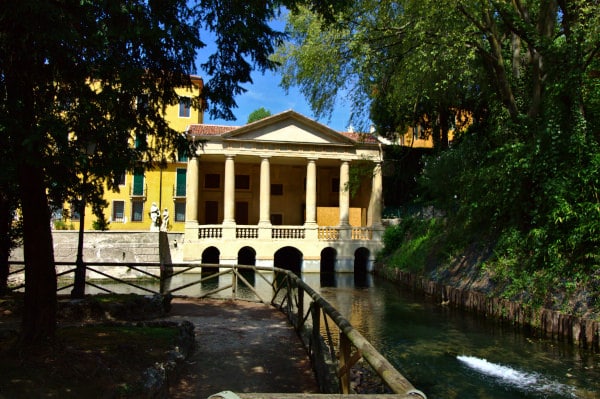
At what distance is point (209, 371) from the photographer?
18.3 feet

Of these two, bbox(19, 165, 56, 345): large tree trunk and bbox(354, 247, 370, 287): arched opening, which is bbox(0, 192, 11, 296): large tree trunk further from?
bbox(354, 247, 370, 287): arched opening

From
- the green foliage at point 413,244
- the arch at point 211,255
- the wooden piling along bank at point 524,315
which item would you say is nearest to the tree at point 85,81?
the wooden piling along bank at point 524,315

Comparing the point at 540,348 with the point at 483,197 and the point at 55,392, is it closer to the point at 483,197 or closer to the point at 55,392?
the point at 483,197

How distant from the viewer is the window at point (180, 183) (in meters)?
35.3

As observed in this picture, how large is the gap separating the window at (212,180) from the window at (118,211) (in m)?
7.09

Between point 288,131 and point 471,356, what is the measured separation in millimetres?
21229

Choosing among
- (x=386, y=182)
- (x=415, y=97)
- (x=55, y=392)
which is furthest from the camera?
(x=386, y=182)

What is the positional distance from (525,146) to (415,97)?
568 cm

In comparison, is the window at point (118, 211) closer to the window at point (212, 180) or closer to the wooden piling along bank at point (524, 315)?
the window at point (212, 180)

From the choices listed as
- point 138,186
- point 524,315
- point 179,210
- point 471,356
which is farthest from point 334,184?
point 471,356

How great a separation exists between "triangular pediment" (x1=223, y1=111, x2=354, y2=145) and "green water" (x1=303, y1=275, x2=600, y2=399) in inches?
637

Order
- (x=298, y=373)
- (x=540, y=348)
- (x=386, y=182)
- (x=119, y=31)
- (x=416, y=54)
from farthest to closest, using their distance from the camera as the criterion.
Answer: (x=386, y=182) → (x=416, y=54) → (x=540, y=348) → (x=298, y=373) → (x=119, y=31)

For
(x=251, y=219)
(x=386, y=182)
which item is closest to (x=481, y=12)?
(x=386, y=182)

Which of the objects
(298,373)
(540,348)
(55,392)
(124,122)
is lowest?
(540,348)
